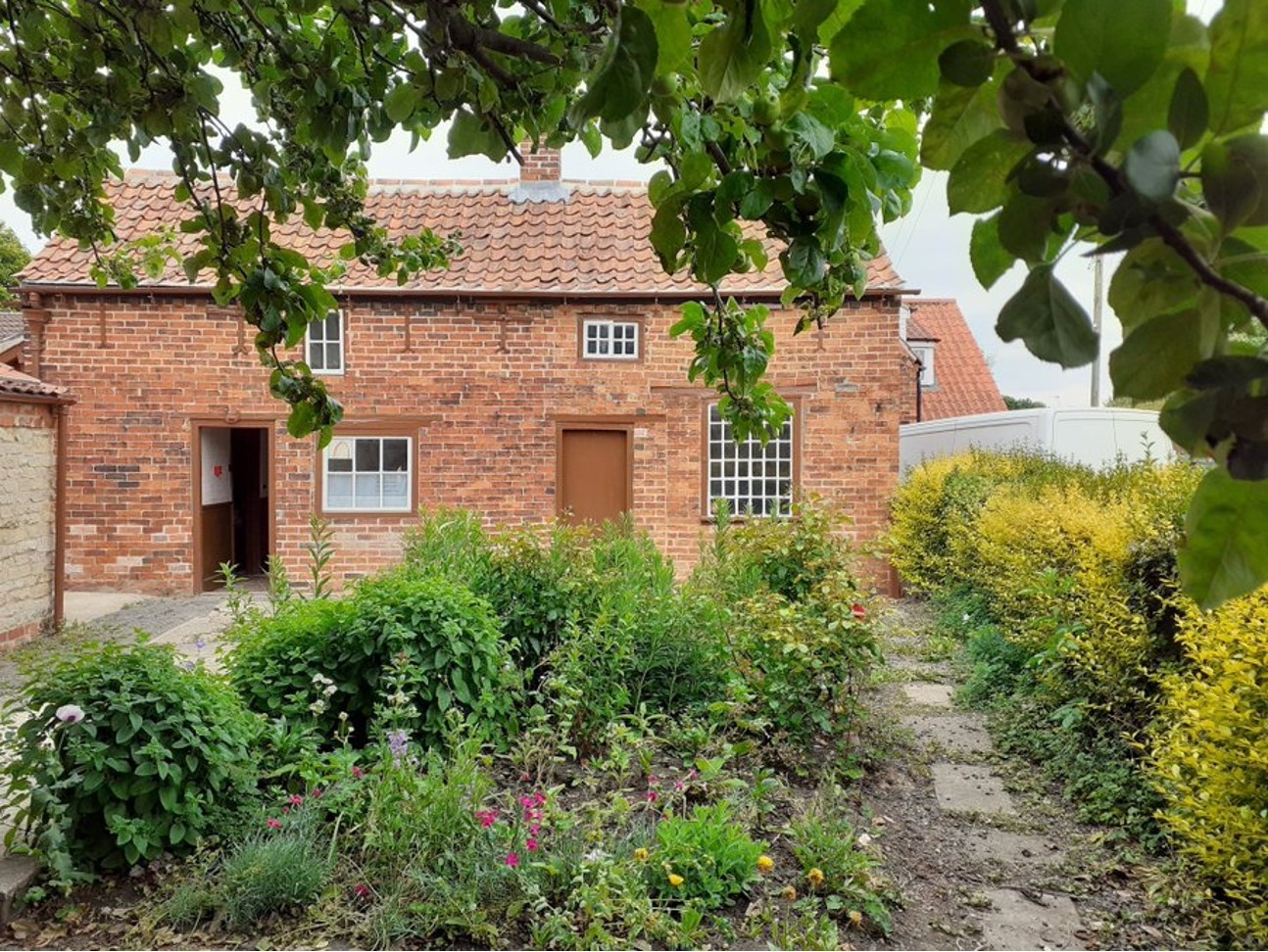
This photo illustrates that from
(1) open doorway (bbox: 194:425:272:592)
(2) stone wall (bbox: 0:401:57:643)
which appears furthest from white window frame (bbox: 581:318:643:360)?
(2) stone wall (bbox: 0:401:57:643)

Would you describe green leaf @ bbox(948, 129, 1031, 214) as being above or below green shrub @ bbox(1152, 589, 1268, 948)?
above

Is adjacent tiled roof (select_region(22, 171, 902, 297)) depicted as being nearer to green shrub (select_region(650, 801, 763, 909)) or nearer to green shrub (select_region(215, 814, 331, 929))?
green shrub (select_region(650, 801, 763, 909))

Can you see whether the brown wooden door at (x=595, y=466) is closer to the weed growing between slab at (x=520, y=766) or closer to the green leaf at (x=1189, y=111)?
the weed growing between slab at (x=520, y=766)

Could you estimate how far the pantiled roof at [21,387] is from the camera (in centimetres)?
698

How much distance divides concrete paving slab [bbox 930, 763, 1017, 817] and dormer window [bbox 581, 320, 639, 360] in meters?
6.78

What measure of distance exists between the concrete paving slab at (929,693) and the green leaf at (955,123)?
19.1ft

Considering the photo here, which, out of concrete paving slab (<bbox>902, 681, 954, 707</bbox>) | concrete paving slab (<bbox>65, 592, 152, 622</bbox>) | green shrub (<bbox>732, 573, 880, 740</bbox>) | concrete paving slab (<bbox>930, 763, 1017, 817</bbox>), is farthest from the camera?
concrete paving slab (<bbox>65, 592, 152, 622</bbox>)

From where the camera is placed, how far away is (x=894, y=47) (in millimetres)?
456

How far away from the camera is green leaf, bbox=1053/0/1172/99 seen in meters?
0.34

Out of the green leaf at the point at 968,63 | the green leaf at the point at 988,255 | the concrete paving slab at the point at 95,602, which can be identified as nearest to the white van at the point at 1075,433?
the concrete paving slab at the point at 95,602

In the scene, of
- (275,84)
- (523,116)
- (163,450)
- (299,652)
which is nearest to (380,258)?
(275,84)

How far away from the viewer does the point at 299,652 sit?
3906mm

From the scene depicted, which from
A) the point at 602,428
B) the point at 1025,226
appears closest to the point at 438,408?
the point at 602,428

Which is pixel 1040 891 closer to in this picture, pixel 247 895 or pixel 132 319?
pixel 247 895
